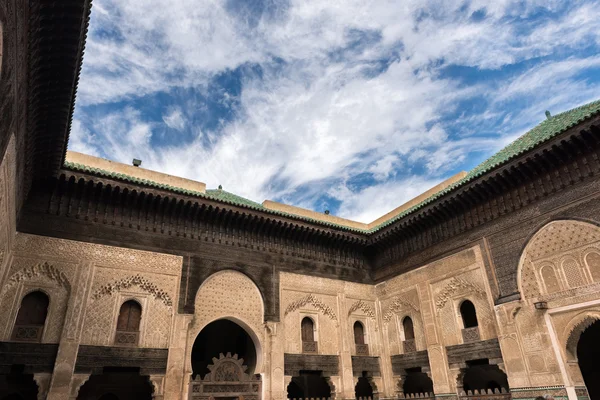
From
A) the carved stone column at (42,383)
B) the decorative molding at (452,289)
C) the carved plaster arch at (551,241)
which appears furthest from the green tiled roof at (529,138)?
the carved stone column at (42,383)

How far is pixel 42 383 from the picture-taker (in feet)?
21.8

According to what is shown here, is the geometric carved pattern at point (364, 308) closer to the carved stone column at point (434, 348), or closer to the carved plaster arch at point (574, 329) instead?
the carved stone column at point (434, 348)

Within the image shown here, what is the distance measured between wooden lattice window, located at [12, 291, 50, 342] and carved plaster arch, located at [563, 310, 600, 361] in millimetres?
8706

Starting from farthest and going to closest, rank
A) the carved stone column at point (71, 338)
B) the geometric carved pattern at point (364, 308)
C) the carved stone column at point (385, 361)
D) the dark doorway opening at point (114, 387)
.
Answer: the geometric carved pattern at point (364, 308), the carved stone column at point (385, 361), the dark doorway opening at point (114, 387), the carved stone column at point (71, 338)

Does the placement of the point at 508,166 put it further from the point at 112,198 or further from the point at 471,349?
the point at 112,198

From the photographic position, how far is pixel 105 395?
31.0ft

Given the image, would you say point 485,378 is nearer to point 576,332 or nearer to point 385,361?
point 385,361

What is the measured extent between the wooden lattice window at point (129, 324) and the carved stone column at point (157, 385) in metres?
0.71

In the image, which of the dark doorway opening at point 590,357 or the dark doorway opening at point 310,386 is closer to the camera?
the dark doorway opening at point 590,357

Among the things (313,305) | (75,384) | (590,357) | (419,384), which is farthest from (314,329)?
(590,357)

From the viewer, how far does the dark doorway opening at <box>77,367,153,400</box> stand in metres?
9.20

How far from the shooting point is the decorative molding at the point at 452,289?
850 cm

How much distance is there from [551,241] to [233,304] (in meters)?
6.26

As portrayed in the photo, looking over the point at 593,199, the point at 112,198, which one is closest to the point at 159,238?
the point at 112,198
